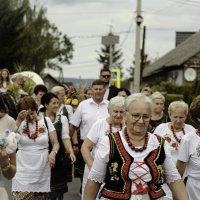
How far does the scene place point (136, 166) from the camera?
5.39 m

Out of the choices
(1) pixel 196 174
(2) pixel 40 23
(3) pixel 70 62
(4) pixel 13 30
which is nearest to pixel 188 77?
(4) pixel 13 30

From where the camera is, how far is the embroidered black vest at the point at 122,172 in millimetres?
5406

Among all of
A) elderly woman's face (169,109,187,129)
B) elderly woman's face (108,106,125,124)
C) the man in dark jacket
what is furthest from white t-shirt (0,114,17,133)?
the man in dark jacket

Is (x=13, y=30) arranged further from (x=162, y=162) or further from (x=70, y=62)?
(x=162, y=162)

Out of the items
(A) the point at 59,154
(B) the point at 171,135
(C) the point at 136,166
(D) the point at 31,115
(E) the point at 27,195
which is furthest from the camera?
(A) the point at 59,154

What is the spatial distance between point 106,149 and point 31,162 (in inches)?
143

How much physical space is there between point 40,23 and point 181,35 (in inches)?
654

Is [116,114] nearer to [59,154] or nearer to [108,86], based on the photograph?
[59,154]

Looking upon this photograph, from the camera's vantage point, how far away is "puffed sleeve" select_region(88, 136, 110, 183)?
550cm

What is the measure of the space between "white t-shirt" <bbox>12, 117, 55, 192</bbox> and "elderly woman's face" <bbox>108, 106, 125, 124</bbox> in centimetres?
125

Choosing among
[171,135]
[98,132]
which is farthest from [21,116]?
[171,135]

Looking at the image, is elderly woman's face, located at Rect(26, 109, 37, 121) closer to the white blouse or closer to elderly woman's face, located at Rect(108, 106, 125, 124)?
elderly woman's face, located at Rect(108, 106, 125, 124)

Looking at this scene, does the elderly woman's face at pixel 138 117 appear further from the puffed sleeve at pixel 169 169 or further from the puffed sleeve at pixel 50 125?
the puffed sleeve at pixel 50 125

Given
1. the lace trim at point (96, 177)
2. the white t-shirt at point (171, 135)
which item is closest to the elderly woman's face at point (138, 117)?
the lace trim at point (96, 177)
